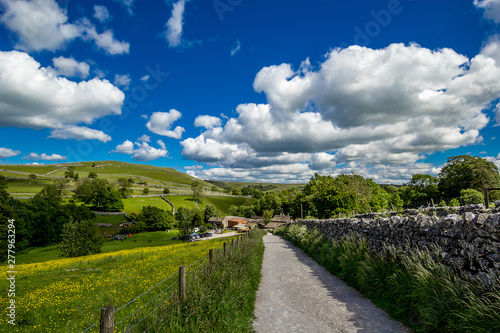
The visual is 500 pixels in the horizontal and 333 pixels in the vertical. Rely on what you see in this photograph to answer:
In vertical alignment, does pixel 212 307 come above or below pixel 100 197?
above

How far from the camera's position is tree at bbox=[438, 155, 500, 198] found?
4788cm

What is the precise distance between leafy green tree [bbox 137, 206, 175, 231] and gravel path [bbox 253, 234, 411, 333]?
276 ft

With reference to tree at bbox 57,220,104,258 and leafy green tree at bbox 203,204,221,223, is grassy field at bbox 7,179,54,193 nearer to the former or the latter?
leafy green tree at bbox 203,204,221,223

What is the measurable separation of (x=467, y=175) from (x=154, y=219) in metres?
90.1

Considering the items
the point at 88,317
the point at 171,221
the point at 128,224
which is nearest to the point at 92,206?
the point at 128,224

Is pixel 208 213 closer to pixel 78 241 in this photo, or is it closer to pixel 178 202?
pixel 178 202

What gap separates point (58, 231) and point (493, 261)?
77538mm

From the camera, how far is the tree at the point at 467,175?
47.9m

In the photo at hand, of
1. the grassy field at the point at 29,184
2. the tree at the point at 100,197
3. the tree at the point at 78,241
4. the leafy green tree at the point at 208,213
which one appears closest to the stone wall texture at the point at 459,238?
the tree at the point at 78,241

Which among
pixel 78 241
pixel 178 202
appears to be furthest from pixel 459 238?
pixel 178 202

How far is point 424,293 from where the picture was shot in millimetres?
5191

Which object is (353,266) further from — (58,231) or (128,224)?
(128,224)

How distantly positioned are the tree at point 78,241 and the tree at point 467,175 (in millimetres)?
67951

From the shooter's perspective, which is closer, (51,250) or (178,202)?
(51,250)
